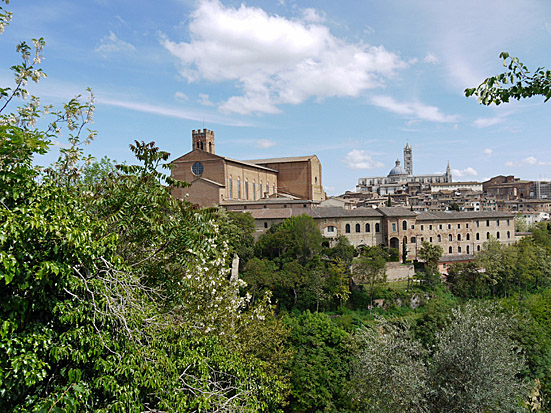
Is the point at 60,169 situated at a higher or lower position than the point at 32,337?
higher

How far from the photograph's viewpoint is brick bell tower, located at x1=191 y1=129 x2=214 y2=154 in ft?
188

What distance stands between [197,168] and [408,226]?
26.5m

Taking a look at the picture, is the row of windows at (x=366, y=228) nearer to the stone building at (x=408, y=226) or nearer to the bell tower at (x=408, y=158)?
the stone building at (x=408, y=226)

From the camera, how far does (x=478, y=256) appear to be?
39875 mm

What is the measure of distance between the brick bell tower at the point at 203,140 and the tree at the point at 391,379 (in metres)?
45.0

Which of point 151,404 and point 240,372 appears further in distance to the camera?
point 240,372

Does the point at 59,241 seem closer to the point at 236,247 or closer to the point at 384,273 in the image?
the point at 236,247

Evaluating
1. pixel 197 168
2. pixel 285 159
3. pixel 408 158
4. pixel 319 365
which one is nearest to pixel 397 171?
pixel 408 158

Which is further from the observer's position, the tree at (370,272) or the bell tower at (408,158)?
the bell tower at (408,158)

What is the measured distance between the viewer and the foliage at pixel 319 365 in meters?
20.4

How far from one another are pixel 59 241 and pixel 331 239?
3945 centimetres

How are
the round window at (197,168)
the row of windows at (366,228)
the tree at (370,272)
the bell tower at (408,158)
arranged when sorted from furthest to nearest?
1. the bell tower at (408,158)
2. the round window at (197,168)
3. the row of windows at (366,228)
4. the tree at (370,272)

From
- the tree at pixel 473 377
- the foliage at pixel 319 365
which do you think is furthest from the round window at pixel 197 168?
the tree at pixel 473 377

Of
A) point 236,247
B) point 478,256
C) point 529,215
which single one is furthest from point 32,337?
point 529,215
